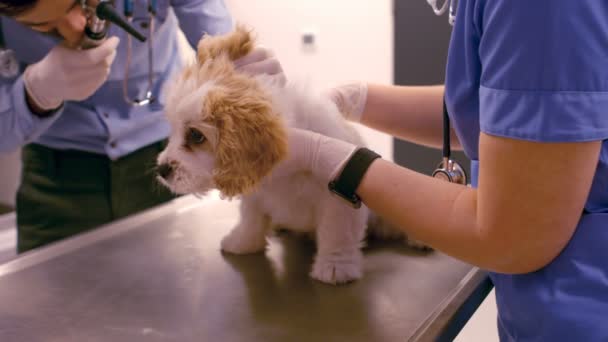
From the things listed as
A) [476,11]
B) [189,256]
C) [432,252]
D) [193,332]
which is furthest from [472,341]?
[476,11]

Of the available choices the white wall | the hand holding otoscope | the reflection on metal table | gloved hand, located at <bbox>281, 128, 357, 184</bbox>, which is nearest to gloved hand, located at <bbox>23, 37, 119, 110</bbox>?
the hand holding otoscope

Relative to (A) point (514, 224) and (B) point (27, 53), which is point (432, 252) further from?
(B) point (27, 53)

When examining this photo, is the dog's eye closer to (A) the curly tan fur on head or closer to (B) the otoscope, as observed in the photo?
(A) the curly tan fur on head

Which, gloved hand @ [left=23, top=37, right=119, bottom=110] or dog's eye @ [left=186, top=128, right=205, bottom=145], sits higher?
gloved hand @ [left=23, top=37, right=119, bottom=110]

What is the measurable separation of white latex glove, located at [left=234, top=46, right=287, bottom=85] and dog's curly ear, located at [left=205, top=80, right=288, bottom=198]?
65 mm

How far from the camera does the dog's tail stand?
3.50ft

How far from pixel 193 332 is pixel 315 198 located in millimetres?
290

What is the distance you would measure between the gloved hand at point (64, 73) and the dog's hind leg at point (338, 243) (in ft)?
1.90

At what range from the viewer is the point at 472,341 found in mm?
2053

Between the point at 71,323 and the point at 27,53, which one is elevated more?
the point at 27,53

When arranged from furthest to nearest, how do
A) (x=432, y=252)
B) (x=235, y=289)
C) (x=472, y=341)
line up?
(x=472, y=341) < (x=432, y=252) < (x=235, y=289)

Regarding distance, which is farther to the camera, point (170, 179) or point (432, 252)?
point (432, 252)

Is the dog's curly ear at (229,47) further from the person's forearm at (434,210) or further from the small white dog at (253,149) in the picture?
the person's forearm at (434,210)

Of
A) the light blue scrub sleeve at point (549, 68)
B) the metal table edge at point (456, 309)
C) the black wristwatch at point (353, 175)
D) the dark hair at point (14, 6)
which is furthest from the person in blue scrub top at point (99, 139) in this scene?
the light blue scrub sleeve at point (549, 68)
